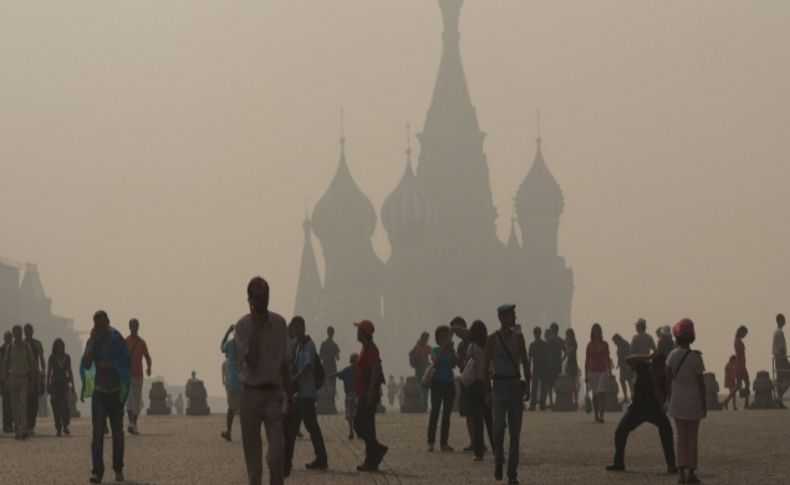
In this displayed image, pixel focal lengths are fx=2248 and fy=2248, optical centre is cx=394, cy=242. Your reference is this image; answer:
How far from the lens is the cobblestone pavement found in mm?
20938

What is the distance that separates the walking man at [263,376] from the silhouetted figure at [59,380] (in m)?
15.5

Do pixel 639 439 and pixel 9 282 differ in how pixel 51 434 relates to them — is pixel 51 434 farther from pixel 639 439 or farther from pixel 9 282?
pixel 9 282

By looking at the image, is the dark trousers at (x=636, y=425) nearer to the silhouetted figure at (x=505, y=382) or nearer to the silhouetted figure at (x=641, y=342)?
the silhouetted figure at (x=505, y=382)

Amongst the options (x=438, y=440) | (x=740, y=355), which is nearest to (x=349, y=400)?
(x=438, y=440)

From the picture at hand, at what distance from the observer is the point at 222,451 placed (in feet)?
86.5

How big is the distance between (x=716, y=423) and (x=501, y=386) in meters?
13.4

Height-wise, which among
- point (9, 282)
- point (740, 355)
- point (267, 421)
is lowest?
point (267, 421)

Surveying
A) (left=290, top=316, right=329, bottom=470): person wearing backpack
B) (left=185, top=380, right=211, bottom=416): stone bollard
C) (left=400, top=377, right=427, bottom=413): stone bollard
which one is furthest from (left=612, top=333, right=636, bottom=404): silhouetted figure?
(left=290, top=316, right=329, bottom=470): person wearing backpack

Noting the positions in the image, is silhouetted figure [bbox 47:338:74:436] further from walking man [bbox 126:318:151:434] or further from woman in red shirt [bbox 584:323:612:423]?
woman in red shirt [bbox 584:323:612:423]

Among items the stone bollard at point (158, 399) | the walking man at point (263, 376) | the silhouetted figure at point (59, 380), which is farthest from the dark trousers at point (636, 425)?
the stone bollard at point (158, 399)

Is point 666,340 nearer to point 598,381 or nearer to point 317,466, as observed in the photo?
point 598,381

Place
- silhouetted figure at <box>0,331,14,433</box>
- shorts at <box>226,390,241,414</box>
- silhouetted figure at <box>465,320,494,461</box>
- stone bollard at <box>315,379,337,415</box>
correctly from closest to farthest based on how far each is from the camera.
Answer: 1. silhouetted figure at <box>465,320,494,461</box>
2. shorts at <box>226,390,241,414</box>
3. silhouetted figure at <box>0,331,14,433</box>
4. stone bollard at <box>315,379,337,415</box>

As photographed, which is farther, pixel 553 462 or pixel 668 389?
pixel 553 462

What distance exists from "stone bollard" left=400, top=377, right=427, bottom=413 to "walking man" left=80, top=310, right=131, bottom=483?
23.7m
